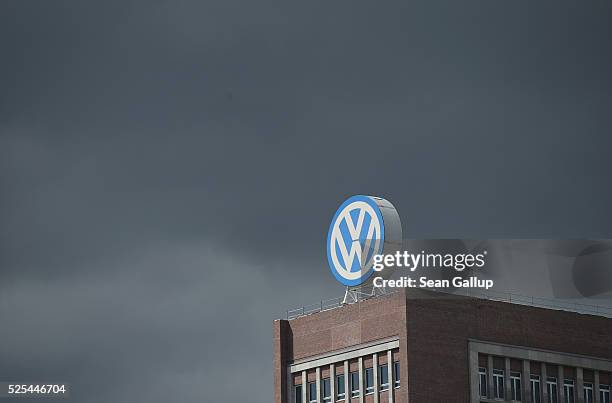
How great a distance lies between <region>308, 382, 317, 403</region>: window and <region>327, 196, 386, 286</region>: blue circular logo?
8982 millimetres

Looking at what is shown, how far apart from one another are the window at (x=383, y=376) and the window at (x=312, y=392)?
25.7 feet

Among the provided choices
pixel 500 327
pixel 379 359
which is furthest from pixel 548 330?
pixel 379 359

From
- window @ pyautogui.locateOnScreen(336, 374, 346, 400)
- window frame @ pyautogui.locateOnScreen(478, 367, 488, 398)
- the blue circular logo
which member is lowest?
window frame @ pyautogui.locateOnScreen(478, 367, 488, 398)

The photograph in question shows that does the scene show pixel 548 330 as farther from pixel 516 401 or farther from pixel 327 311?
pixel 327 311

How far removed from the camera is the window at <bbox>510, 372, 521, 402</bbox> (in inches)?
5507

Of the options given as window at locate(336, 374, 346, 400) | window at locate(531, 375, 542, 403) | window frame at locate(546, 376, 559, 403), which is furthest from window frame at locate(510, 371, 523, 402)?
window at locate(336, 374, 346, 400)

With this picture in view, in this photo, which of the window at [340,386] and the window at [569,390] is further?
the window at [569,390]

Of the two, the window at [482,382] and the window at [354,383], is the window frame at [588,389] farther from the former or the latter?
the window at [354,383]

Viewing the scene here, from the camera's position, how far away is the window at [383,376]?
138 metres

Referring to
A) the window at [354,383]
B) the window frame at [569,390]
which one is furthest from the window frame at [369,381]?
the window frame at [569,390]

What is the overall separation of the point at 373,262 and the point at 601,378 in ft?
69.4

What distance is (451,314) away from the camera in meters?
137

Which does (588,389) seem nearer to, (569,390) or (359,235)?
(569,390)

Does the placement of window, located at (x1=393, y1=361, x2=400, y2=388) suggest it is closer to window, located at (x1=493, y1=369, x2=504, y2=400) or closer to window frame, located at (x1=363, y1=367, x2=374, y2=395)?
window frame, located at (x1=363, y1=367, x2=374, y2=395)
